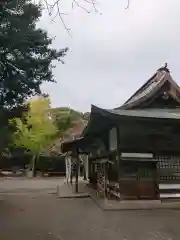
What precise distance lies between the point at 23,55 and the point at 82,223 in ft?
20.5

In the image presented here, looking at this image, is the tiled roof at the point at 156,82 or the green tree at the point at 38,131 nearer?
the tiled roof at the point at 156,82

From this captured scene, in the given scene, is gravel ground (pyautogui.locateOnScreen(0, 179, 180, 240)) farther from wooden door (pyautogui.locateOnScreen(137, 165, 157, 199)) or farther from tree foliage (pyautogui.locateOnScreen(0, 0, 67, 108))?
tree foliage (pyautogui.locateOnScreen(0, 0, 67, 108))

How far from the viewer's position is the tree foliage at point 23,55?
504 inches

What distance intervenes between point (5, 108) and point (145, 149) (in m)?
5.79

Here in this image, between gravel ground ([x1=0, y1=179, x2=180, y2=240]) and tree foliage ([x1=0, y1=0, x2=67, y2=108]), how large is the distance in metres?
4.26

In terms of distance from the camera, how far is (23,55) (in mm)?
14094

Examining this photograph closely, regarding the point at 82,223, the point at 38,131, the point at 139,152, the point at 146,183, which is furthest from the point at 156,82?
the point at 38,131

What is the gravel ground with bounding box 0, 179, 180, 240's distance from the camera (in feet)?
32.6

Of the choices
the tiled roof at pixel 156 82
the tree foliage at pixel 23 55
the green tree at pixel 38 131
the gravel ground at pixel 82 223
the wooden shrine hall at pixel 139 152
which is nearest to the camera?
the gravel ground at pixel 82 223

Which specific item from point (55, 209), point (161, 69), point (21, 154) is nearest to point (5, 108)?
point (55, 209)

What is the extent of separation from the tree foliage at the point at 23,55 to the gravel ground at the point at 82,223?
4255 mm

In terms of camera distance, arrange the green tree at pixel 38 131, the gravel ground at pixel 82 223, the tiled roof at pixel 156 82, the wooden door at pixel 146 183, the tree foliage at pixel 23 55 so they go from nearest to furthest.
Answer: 1. the gravel ground at pixel 82 223
2. the tree foliage at pixel 23 55
3. the wooden door at pixel 146 183
4. the tiled roof at pixel 156 82
5. the green tree at pixel 38 131

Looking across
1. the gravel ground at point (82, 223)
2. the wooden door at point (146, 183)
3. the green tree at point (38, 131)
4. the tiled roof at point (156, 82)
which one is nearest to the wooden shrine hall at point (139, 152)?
the wooden door at point (146, 183)

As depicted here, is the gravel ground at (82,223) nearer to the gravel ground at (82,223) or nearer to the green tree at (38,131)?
the gravel ground at (82,223)
